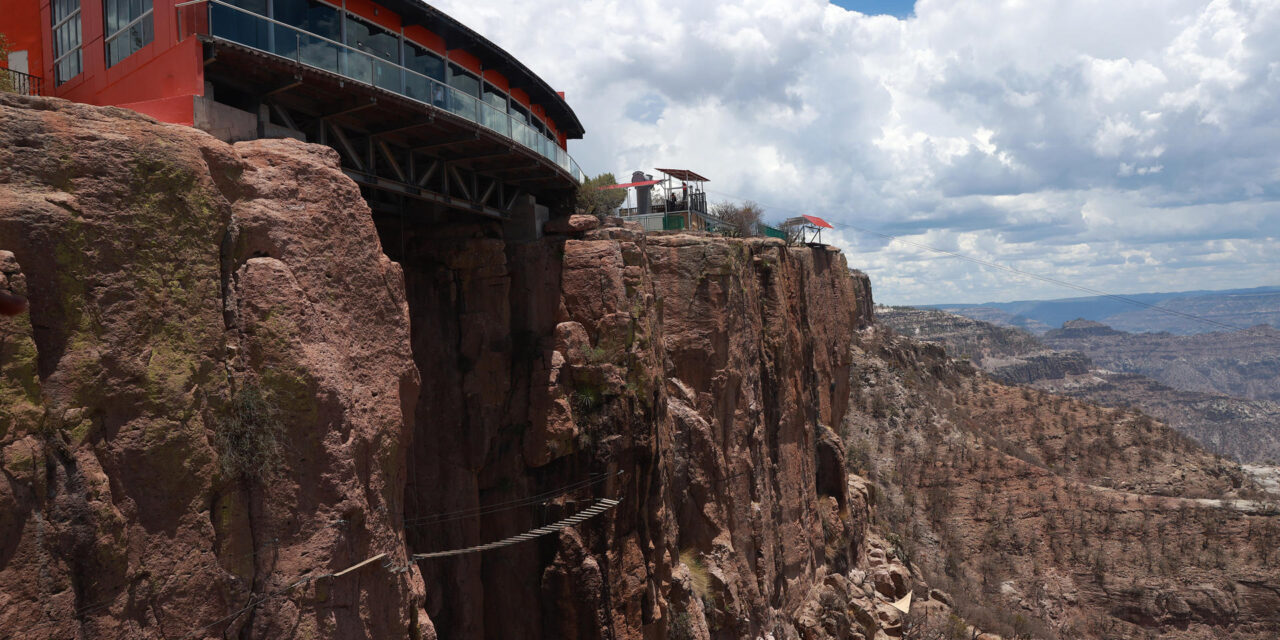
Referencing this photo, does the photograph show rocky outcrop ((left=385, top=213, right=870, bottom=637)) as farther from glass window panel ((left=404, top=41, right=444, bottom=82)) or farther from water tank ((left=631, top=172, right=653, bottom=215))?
water tank ((left=631, top=172, right=653, bottom=215))

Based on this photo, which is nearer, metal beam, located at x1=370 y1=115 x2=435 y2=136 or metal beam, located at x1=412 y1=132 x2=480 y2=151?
metal beam, located at x1=370 y1=115 x2=435 y2=136

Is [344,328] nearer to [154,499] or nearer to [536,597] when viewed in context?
[154,499]

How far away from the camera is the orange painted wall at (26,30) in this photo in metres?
16.2

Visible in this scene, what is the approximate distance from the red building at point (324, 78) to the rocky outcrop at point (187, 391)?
1703 mm

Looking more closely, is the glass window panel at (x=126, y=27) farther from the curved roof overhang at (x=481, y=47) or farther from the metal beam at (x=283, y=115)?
the curved roof overhang at (x=481, y=47)

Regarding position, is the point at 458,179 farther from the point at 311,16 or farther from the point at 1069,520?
the point at 1069,520

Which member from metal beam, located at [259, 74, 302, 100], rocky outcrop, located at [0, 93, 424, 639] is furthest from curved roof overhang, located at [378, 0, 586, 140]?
rocky outcrop, located at [0, 93, 424, 639]

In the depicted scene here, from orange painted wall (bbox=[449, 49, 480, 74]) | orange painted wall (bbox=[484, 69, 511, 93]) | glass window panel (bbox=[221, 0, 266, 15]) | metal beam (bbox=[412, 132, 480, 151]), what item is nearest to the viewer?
glass window panel (bbox=[221, 0, 266, 15])

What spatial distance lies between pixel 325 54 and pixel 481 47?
6774 mm

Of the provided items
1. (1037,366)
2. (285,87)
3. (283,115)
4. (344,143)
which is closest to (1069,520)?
(344,143)

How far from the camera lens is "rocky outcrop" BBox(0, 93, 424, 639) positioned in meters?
7.93

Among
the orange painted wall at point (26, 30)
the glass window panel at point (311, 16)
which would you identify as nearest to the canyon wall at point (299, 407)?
the glass window panel at point (311, 16)

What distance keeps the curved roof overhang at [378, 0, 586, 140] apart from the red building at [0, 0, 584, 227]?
47 mm

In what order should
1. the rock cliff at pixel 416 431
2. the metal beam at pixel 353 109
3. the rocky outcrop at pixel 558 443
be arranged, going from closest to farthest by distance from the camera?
the rock cliff at pixel 416 431 → the metal beam at pixel 353 109 → the rocky outcrop at pixel 558 443
